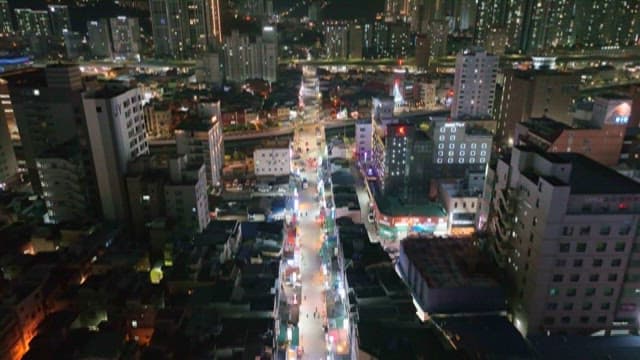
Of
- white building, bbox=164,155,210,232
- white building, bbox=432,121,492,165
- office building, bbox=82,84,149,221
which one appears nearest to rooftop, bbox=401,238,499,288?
white building, bbox=164,155,210,232

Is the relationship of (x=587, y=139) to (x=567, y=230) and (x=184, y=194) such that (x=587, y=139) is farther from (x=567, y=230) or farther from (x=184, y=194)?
(x=184, y=194)

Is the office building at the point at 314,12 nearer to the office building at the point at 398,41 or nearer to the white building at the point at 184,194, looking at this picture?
the office building at the point at 398,41

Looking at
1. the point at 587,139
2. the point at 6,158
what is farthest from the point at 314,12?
the point at 587,139

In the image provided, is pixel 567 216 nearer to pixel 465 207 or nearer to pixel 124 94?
pixel 465 207

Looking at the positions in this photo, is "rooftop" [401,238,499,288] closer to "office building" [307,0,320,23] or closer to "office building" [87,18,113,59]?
"office building" [87,18,113,59]

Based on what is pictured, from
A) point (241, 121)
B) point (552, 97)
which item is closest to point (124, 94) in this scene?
point (241, 121)
